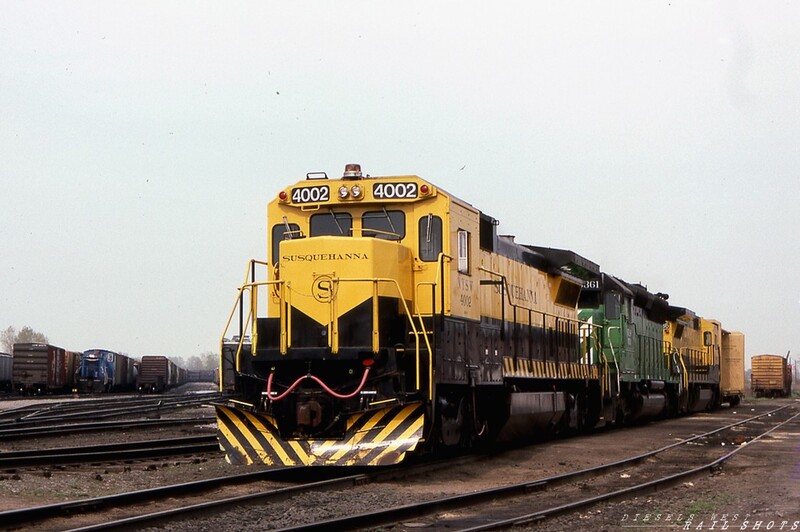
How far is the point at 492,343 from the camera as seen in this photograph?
47.3 feet

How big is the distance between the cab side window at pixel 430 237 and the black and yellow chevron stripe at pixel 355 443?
216 centimetres

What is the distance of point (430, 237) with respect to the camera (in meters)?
12.9

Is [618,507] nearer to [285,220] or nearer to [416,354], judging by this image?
[416,354]

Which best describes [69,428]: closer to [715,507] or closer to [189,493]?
[189,493]

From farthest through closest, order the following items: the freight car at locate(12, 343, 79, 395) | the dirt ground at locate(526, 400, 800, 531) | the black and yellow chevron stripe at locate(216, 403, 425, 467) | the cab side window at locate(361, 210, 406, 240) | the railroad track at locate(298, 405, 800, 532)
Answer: the freight car at locate(12, 343, 79, 395) < the cab side window at locate(361, 210, 406, 240) < the black and yellow chevron stripe at locate(216, 403, 425, 467) < the dirt ground at locate(526, 400, 800, 531) < the railroad track at locate(298, 405, 800, 532)

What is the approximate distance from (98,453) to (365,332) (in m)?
4.83

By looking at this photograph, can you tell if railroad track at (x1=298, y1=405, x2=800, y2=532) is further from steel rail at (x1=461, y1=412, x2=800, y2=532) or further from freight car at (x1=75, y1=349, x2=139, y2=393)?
freight car at (x1=75, y1=349, x2=139, y2=393)

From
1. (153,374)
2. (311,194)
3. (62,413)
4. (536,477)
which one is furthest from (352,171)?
(153,374)

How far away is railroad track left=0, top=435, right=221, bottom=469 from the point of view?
13.2m

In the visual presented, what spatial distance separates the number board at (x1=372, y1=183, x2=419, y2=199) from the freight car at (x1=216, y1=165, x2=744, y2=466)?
1 cm

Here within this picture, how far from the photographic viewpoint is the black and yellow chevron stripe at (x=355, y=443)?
1141 cm

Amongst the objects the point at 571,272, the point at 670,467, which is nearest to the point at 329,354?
the point at 670,467

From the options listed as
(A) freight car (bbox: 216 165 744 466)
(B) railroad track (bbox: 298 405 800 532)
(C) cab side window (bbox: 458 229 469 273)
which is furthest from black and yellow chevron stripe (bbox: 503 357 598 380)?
(B) railroad track (bbox: 298 405 800 532)

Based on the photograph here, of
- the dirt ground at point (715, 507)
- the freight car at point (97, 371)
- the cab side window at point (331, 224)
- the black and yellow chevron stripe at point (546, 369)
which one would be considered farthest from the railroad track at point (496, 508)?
the freight car at point (97, 371)
